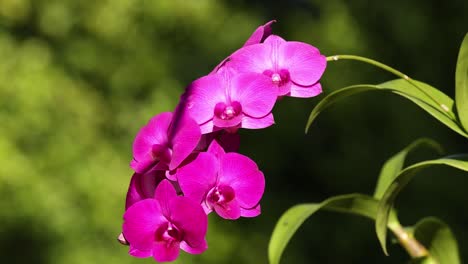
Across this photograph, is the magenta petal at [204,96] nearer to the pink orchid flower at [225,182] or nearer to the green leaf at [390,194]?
the pink orchid flower at [225,182]

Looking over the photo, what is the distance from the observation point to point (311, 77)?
69cm

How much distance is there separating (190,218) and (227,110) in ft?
0.34

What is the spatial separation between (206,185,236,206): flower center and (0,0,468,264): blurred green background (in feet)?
4.22

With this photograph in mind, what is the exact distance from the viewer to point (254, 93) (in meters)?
0.66

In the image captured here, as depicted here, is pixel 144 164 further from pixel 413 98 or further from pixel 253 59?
pixel 413 98

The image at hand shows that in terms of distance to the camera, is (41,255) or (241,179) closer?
(241,179)

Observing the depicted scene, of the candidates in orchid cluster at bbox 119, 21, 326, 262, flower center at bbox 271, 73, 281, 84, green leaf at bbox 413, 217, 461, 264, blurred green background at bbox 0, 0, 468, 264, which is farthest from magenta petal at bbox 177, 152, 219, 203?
blurred green background at bbox 0, 0, 468, 264

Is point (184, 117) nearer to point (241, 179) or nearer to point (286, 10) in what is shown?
point (241, 179)

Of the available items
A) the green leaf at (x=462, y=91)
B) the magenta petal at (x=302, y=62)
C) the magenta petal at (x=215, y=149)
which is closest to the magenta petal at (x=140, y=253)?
the magenta petal at (x=215, y=149)

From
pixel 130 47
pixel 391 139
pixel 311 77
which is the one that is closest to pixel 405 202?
pixel 391 139

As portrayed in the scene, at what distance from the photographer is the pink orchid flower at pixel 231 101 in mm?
650

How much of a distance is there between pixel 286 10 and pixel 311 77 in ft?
5.68

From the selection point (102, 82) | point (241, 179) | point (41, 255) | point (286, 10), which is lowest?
point (41, 255)

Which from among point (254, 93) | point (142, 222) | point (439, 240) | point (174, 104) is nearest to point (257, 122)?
point (254, 93)
